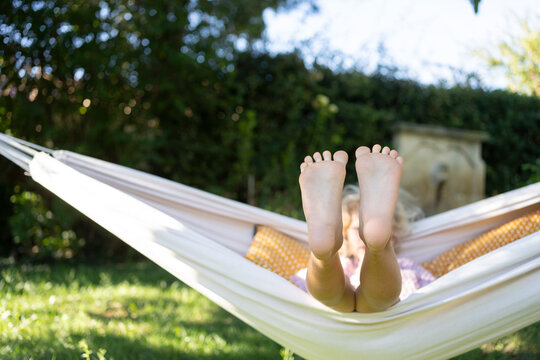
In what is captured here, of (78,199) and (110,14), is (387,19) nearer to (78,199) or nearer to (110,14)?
(110,14)

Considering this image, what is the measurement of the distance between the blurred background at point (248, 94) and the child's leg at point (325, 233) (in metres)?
2.11

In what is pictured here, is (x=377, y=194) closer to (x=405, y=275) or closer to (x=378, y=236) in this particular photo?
(x=378, y=236)

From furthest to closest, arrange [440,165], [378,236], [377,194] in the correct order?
1. [440,165]
2. [377,194]
3. [378,236]

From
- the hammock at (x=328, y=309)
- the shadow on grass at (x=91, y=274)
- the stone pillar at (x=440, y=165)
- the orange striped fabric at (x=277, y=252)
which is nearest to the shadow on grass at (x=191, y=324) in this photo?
the orange striped fabric at (x=277, y=252)

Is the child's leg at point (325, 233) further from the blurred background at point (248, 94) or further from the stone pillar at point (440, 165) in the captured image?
the stone pillar at point (440, 165)

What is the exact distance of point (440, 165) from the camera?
5.38 m

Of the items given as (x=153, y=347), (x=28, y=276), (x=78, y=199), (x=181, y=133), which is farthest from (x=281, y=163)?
(x=78, y=199)

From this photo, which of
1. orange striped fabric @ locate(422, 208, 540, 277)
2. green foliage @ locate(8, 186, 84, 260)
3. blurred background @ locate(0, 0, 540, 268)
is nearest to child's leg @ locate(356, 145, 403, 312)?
orange striped fabric @ locate(422, 208, 540, 277)

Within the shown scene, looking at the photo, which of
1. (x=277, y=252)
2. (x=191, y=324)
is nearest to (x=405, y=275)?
(x=277, y=252)

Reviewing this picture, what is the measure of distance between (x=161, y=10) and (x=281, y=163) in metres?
1.77

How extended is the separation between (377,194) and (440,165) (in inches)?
171

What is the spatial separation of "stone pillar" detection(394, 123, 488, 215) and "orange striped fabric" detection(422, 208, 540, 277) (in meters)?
3.06

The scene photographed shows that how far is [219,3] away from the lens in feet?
16.0

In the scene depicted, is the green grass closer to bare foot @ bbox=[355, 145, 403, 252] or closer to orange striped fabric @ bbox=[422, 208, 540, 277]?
orange striped fabric @ bbox=[422, 208, 540, 277]
